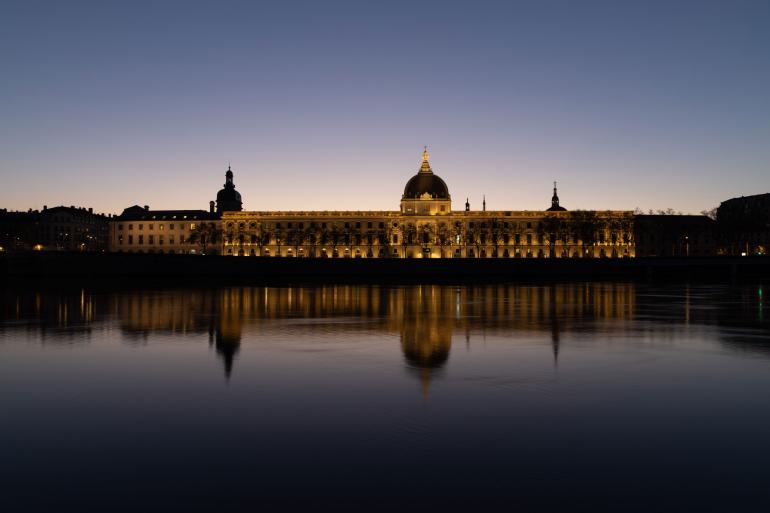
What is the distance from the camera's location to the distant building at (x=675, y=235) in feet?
531

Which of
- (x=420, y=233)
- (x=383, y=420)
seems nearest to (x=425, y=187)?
(x=420, y=233)

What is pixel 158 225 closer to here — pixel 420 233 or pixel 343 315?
pixel 420 233

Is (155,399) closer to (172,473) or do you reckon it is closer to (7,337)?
(172,473)

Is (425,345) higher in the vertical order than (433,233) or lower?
lower

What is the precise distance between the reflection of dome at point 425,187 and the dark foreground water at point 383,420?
143315 millimetres

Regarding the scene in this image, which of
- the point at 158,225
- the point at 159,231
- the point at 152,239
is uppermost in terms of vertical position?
the point at 158,225

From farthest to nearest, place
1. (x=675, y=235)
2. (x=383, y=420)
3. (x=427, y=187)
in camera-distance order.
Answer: (x=427, y=187) → (x=675, y=235) → (x=383, y=420)

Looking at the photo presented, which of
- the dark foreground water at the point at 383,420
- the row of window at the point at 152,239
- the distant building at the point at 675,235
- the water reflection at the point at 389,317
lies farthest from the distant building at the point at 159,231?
the dark foreground water at the point at 383,420

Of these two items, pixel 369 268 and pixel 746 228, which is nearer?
pixel 369 268

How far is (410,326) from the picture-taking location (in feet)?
110

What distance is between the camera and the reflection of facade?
167875mm

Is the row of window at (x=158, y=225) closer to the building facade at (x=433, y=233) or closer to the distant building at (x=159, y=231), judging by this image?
the distant building at (x=159, y=231)

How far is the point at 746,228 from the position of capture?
152375 millimetres

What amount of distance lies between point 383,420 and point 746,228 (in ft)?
514
